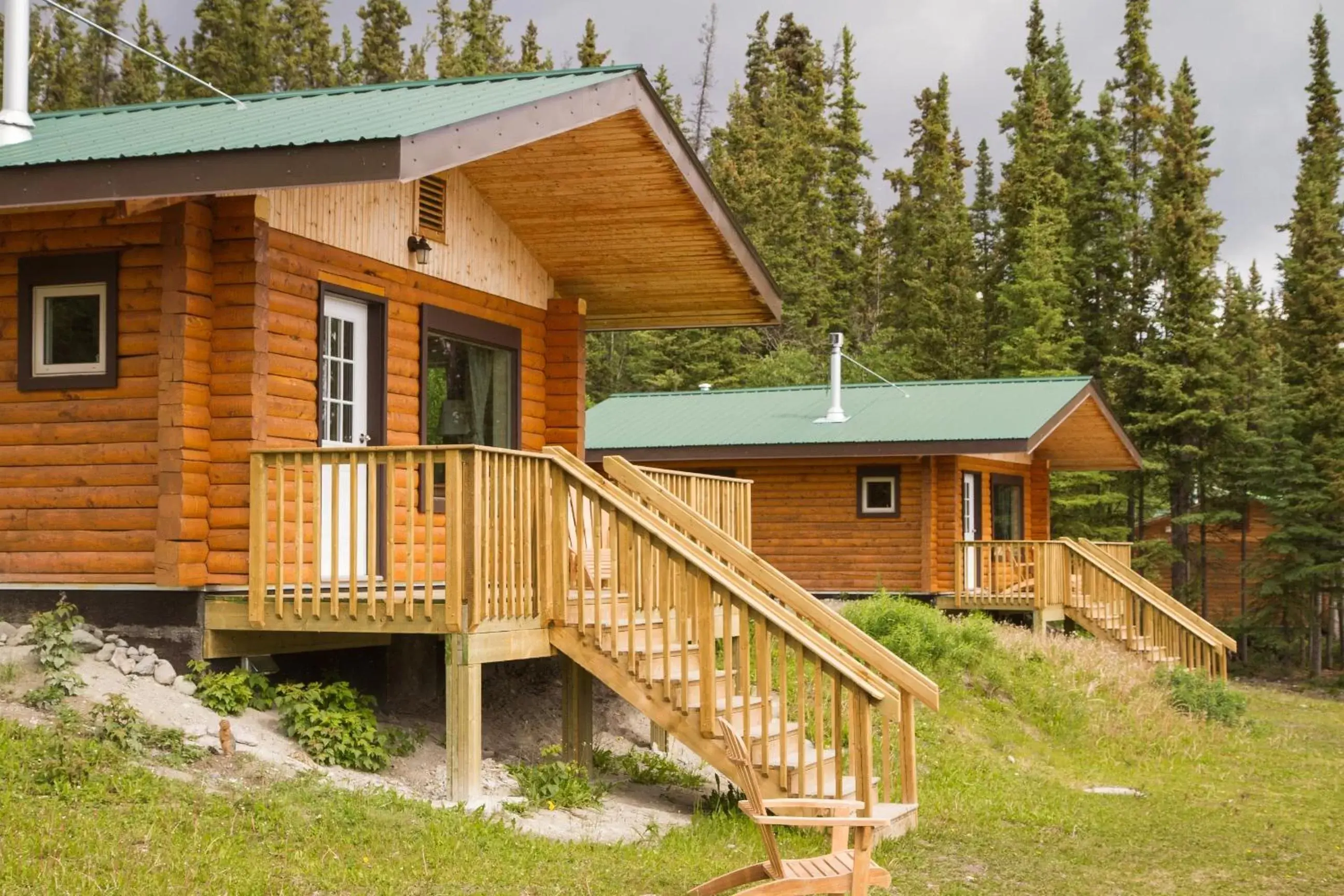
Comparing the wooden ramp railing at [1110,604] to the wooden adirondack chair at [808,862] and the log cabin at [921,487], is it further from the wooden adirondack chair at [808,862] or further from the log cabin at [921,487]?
the wooden adirondack chair at [808,862]

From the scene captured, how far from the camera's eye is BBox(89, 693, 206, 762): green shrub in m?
8.79

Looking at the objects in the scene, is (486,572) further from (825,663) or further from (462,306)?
(462,306)

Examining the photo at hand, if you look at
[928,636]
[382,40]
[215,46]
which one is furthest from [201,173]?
[382,40]

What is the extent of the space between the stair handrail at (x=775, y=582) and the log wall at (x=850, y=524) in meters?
13.4

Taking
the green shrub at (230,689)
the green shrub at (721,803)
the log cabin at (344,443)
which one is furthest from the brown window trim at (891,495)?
the green shrub at (230,689)

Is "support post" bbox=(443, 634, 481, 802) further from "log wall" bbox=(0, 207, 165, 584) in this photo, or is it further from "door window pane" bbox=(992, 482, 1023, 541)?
"door window pane" bbox=(992, 482, 1023, 541)

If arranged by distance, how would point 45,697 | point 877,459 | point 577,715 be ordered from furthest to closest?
point 877,459 < point 577,715 < point 45,697

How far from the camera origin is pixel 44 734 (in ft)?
28.2

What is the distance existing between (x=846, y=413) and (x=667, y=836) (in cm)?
1846

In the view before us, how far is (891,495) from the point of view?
26312mm

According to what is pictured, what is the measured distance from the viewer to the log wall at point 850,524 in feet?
84.6

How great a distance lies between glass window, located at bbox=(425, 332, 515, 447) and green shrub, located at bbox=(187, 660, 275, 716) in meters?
3.08

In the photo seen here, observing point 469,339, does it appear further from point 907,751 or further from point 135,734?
point 907,751

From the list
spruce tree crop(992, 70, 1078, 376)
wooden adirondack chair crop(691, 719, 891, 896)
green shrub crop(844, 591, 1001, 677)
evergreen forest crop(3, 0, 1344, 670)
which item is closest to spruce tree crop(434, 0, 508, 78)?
evergreen forest crop(3, 0, 1344, 670)
